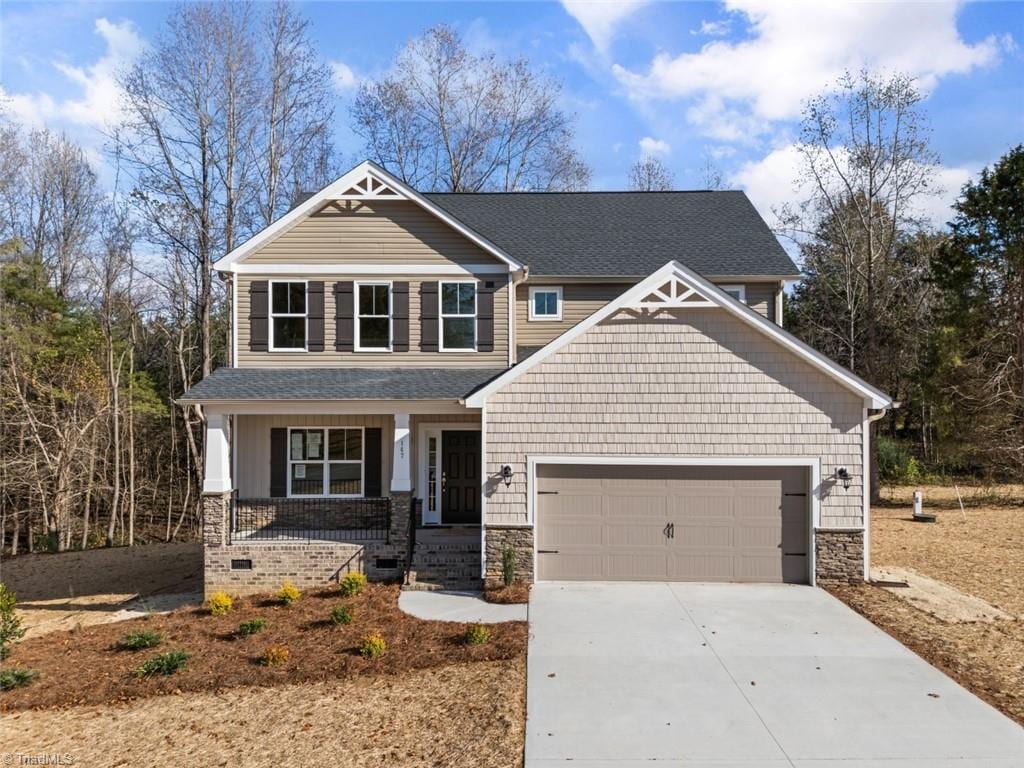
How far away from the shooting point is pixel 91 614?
39.9 ft

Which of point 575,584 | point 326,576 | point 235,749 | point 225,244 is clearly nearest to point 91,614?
point 326,576

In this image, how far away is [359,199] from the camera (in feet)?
46.5

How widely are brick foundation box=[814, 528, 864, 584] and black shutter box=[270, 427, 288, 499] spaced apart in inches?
394

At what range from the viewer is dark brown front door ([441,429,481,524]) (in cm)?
1427

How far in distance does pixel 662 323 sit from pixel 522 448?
3091mm

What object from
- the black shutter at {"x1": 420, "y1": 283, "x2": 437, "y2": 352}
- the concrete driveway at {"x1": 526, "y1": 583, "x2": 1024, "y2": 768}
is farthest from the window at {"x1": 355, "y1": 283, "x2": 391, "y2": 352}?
the concrete driveway at {"x1": 526, "y1": 583, "x2": 1024, "y2": 768}

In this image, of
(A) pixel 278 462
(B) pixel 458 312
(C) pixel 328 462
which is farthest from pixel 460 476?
(A) pixel 278 462

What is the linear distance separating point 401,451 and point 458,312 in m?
3.57

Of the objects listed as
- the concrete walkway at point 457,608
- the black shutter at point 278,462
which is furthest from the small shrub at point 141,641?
the black shutter at point 278,462

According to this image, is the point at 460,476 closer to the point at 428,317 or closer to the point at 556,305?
the point at 428,317

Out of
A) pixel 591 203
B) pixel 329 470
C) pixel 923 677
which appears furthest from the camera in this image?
pixel 591 203

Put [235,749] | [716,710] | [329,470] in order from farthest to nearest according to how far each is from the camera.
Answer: [329,470] → [716,710] → [235,749]

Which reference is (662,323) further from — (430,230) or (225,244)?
(225,244)

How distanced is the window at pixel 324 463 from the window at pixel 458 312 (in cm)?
269
